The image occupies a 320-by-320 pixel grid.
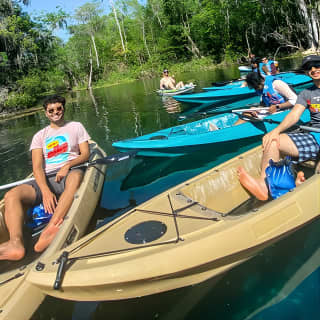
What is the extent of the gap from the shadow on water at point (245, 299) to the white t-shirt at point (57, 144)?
172 cm

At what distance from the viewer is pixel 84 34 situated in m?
39.5

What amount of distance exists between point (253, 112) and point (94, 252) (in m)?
4.61

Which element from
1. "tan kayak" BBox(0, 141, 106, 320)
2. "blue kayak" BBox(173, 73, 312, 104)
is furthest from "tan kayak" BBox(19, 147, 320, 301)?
"blue kayak" BBox(173, 73, 312, 104)

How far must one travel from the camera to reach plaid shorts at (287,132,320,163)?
3.30 meters

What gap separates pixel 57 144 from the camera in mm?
3812

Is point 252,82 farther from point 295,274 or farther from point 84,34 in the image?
point 84,34

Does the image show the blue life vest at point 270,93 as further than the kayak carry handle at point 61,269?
Yes

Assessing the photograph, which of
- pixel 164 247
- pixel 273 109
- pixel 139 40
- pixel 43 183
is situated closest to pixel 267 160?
pixel 164 247

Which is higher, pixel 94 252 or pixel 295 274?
pixel 94 252

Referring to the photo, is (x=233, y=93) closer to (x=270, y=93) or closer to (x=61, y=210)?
(x=270, y=93)

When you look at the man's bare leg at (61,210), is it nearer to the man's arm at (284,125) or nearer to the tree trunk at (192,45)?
the man's arm at (284,125)

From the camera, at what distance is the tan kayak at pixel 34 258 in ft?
7.10

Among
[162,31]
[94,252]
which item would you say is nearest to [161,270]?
[94,252]

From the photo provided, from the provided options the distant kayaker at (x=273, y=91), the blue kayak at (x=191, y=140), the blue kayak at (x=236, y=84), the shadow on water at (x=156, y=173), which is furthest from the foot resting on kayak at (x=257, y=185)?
the blue kayak at (x=236, y=84)
